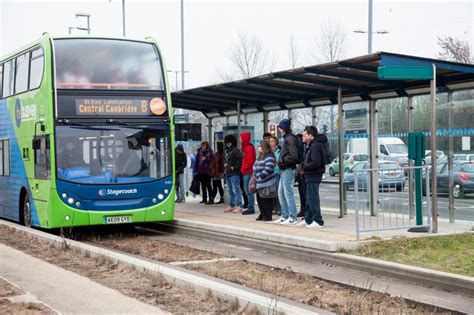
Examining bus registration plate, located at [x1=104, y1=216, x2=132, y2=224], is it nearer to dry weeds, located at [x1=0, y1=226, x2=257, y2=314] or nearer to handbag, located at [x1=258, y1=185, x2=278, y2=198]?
dry weeds, located at [x1=0, y1=226, x2=257, y2=314]

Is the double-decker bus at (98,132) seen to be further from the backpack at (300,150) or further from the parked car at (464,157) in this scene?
the parked car at (464,157)

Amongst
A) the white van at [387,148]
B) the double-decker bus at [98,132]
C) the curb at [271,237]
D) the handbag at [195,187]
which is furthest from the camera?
the handbag at [195,187]

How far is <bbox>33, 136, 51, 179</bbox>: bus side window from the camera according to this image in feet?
47.7

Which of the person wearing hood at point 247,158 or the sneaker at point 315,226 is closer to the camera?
the sneaker at point 315,226

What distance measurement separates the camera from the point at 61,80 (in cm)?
1436

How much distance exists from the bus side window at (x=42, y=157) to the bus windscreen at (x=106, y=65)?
4.01 ft

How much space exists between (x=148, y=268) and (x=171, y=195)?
6.13m

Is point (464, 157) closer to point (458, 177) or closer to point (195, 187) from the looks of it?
point (458, 177)

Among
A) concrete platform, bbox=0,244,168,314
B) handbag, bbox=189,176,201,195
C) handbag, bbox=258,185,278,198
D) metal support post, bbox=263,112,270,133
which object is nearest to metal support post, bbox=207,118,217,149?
handbag, bbox=189,176,201,195

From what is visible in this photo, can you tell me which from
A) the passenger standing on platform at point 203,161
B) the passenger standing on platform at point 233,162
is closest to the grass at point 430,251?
the passenger standing on platform at point 233,162

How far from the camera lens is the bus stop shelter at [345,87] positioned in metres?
12.2

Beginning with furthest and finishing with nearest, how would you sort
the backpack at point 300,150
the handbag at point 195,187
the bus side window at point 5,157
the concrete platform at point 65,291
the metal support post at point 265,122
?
the handbag at point 195,187 < the metal support post at point 265,122 < the bus side window at point 5,157 < the backpack at point 300,150 < the concrete platform at point 65,291

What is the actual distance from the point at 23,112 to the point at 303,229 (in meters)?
6.89

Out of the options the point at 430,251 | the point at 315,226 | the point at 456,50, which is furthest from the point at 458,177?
the point at 456,50
